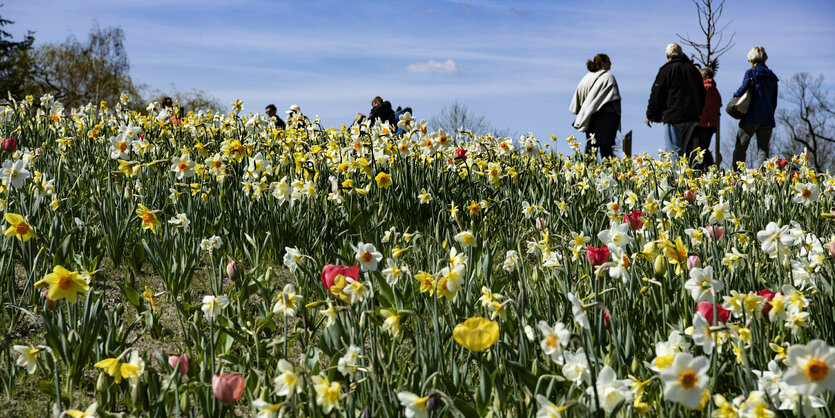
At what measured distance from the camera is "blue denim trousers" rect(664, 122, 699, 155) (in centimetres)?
875

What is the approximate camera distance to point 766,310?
1989mm

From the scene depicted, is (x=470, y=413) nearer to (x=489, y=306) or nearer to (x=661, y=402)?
(x=489, y=306)

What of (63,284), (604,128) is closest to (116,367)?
(63,284)

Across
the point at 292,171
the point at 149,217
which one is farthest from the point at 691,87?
the point at 149,217

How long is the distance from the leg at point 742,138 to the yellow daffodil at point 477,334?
8.87 meters

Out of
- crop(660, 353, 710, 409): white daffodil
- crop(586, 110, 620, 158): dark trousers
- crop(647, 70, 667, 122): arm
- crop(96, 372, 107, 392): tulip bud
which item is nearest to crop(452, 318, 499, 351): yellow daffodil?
crop(660, 353, 710, 409): white daffodil

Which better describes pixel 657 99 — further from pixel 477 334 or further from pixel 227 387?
pixel 227 387

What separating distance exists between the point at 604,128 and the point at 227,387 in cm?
792

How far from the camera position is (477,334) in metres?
1.64

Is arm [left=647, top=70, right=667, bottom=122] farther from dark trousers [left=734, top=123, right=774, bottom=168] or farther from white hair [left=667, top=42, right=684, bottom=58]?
dark trousers [left=734, top=123, right=774, bottom=168]

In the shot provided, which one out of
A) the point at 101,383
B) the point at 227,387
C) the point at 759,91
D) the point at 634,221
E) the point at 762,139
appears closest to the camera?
the point at 227,387

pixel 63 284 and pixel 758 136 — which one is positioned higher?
pixel 758 136

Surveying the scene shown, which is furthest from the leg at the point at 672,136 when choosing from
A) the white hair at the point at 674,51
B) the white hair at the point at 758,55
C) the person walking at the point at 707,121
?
the white hair at the point at 758,55

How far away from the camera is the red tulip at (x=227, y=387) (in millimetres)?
1584
